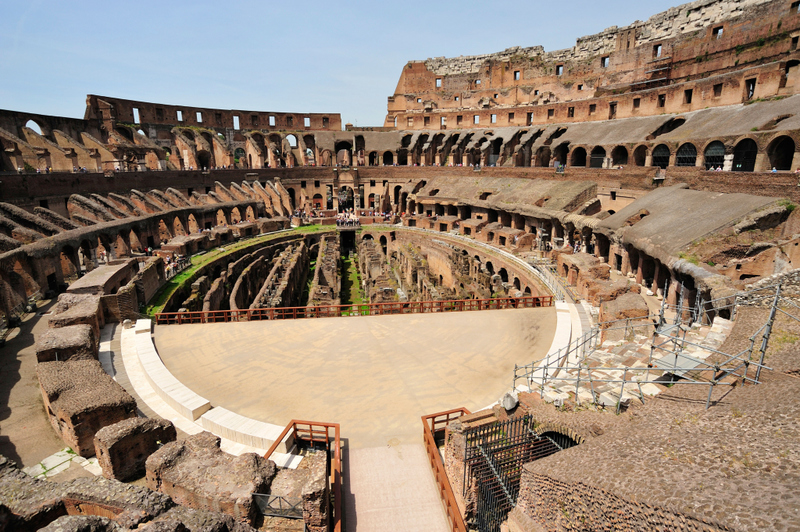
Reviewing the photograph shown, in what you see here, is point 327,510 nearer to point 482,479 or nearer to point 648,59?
point 482,479

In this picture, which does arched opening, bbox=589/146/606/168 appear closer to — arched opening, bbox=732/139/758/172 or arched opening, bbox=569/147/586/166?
arched opening, bbox=569/147/586/166

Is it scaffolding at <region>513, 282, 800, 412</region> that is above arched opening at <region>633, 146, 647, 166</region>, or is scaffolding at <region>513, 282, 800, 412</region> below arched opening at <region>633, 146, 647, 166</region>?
below

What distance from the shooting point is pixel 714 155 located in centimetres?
2270

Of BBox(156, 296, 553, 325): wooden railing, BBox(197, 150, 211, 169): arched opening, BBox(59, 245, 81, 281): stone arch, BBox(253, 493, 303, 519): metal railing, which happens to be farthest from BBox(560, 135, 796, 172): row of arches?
BBox(197, 150, 211, 169): arched opening

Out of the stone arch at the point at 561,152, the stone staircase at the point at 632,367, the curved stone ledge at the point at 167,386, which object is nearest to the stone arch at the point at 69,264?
the curved stone ledge at the point at 167,386

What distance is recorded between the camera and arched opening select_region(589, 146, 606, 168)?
1262 inches

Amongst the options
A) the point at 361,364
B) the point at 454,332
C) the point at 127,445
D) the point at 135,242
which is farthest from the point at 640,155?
the point at 135,242

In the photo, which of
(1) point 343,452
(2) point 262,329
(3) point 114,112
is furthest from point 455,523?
(3) point 114,112

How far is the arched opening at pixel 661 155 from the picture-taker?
26.5m

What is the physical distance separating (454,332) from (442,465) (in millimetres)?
6117

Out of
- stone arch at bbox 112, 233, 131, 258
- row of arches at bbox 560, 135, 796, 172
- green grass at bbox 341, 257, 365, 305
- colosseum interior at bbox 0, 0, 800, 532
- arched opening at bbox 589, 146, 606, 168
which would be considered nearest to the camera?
colosseum interior at bbox 0, 0, 800, 532

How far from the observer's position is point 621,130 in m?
30.7

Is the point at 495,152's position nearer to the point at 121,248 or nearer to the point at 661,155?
the point at 661,155

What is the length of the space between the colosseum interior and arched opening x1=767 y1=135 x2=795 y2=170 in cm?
16
